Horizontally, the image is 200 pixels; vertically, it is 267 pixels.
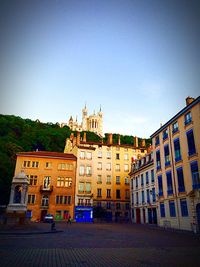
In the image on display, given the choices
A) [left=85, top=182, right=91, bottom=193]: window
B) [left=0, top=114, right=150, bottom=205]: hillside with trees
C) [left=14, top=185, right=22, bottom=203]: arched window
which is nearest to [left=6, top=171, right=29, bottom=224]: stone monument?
[left=14, top=185, right=22, bottom=203]: arched window

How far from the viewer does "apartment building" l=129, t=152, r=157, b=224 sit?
37281mm

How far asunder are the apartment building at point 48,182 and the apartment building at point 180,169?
68.4 feet

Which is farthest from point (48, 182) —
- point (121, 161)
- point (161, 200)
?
point (161, 200)

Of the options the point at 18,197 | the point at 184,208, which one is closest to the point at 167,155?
the point at 184,208

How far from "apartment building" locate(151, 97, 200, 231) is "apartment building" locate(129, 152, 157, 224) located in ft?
15.9

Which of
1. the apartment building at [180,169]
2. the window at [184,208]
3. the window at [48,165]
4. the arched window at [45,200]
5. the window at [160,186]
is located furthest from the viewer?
the window at [48,165]

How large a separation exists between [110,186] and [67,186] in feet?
34.4

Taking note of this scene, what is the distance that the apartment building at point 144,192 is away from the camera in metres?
37.3

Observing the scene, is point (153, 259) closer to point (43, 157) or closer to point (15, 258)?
point (15, 258)

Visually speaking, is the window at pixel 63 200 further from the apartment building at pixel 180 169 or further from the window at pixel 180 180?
the window at pixel 180 180

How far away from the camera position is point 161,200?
3147 cm

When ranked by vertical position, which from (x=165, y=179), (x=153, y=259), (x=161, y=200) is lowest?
(x=153, y=259)

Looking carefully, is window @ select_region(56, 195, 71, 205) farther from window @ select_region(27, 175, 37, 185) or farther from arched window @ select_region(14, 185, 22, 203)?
arched window @ select_region(14, 185, 22, 203)

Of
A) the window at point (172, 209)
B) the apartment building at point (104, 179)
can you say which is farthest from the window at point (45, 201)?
the window at point (172, 209)
